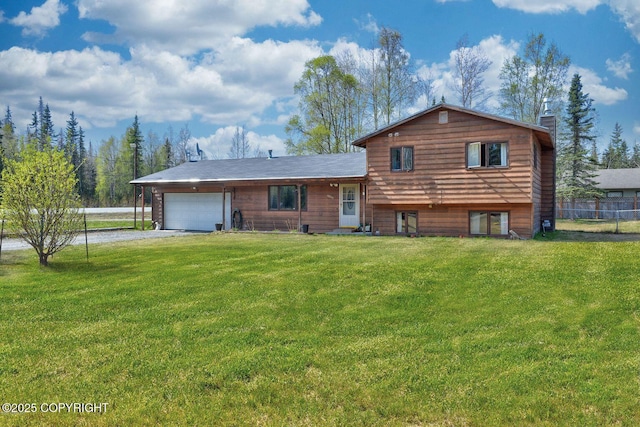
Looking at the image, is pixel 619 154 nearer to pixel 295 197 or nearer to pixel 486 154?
pixel 486 154

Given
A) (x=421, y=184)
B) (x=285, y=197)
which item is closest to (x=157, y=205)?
(x=285, y=197)

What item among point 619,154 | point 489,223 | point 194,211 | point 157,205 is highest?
point 619,154

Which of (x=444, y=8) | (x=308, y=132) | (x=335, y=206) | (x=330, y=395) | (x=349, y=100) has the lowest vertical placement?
(x=330, y=395)

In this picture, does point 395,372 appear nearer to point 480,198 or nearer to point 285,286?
point 285,286

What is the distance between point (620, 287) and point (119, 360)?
7.18m

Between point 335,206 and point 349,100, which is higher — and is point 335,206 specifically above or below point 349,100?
below

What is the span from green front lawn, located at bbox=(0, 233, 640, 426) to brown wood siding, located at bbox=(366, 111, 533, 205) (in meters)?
5.72

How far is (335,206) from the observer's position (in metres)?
18.4

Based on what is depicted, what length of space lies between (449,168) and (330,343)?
1141 centimetres

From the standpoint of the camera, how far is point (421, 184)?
15422 millimetres

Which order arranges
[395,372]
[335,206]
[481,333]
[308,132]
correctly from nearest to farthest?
1. [395,372]
2. [481,333]
3. [335,206]
4. [308,132]

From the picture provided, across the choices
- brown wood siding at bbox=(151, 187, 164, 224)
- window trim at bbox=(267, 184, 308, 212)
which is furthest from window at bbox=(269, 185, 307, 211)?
brown wood siding at bbox=(151, 187, 164, 224)

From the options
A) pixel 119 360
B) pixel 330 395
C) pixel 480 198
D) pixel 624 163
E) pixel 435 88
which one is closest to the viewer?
pixel 330 395

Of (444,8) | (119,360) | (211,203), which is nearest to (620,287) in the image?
(119,360)
